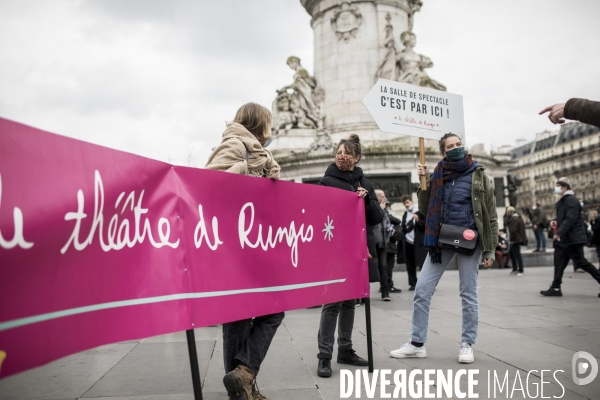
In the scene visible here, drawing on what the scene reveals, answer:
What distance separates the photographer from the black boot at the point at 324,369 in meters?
4.59

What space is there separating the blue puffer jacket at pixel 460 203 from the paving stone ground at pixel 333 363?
3.92 ft

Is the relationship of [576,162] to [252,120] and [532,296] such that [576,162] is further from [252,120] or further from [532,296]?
[252,120]

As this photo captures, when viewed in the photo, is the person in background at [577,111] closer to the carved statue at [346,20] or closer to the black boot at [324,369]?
the black boot at [324,369]

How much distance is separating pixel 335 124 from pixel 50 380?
19.6m

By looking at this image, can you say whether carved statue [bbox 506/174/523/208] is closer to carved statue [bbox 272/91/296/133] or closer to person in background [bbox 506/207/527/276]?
carved statue [bbox 272/91/296/133]

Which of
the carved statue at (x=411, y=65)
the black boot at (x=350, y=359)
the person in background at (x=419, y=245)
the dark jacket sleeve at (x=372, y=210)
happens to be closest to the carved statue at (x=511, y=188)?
the carved statue at (x=411, y=65)

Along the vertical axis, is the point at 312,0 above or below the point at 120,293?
above

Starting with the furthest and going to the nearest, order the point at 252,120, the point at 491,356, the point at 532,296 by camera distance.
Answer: the point at 532,296
the point at 491,356
the point at 252,120

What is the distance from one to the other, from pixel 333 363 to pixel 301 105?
19.6 m

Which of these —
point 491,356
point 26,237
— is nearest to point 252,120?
point 26,237

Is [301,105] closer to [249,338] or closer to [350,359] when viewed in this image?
[350,359]

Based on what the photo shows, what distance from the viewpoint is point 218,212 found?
3.47 meters

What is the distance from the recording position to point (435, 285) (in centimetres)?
534

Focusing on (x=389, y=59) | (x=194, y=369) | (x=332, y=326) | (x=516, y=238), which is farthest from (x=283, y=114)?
(x=194, y=369)
